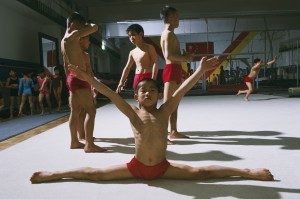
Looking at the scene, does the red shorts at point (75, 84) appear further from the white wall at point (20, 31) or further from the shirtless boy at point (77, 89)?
the white wall at point (20, 31)

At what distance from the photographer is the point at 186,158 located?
7.91 feet

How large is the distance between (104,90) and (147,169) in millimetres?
537

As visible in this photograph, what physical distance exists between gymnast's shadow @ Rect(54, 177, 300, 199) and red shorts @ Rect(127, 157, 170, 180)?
0.04 meters

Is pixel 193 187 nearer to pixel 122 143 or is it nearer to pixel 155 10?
pixel 122 143

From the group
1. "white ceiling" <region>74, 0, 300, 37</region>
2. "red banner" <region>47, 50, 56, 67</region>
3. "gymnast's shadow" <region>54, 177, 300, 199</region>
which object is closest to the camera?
"gymnast's shadow" <region>54, 177, 300, 199</region>

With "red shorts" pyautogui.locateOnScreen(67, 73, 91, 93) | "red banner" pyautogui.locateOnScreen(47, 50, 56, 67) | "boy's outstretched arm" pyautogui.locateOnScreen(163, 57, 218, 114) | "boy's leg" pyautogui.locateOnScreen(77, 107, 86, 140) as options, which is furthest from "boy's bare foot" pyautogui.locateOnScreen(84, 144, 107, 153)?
"red banner" pyautogui.locateOnScreen(47, 50, 56, 67)

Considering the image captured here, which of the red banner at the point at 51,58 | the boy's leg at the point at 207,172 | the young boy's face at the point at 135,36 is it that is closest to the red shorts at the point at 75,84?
the young boy's face at the point at 135,36

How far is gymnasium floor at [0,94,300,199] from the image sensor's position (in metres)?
1.70

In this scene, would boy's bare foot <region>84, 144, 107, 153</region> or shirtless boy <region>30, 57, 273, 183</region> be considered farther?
boy's bare foot <region>84, 144, 107, 153</region>

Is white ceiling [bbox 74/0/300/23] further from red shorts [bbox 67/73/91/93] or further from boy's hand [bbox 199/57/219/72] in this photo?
boy's hand [bbox 199/57/219/72]

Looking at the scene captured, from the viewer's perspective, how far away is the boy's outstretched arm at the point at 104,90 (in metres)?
1.72

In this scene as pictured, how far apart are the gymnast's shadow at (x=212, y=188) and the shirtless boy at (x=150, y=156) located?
0.03 m

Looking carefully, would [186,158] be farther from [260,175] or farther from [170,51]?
[170,51]

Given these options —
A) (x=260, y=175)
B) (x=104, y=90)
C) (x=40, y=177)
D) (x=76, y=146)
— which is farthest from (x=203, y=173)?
(x=76, y=146)
